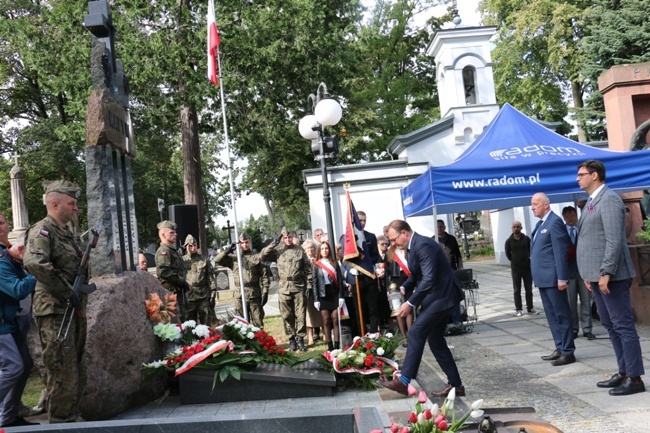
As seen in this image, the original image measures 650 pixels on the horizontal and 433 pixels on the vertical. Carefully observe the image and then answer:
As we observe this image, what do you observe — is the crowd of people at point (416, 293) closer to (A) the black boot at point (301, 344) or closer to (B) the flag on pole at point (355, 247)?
(B) the flag on pole at point (355, 247)

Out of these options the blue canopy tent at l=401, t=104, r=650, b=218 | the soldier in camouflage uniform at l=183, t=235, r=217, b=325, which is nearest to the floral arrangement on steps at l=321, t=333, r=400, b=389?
the blue canopy tent at l=401, t=104, r=650, b=218

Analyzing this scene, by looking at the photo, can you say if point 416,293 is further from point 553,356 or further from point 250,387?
point 553,356

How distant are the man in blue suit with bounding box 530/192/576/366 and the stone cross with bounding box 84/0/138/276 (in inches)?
196

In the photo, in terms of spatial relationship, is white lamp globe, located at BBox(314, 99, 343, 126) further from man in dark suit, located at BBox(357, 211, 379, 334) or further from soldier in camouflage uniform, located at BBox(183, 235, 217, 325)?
soldier in camouflage uniform, located at BBox(183, 235, 217, 325)

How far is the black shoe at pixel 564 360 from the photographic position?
22.5ft

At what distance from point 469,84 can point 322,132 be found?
20559 mm

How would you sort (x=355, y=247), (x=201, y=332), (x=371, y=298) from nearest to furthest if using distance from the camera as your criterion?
1. (x=201, y=332)
2. (x=355, y=247)
3. (x=371, y=298)

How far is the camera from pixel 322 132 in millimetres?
9172

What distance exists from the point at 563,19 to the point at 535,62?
4.34 m

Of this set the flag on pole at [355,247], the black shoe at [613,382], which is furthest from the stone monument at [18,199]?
the black shoe at [613,382]

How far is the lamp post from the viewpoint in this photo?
28.4 feet

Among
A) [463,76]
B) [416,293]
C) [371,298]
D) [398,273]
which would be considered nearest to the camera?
[416,293]

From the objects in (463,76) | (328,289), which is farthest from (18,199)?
(328,289)

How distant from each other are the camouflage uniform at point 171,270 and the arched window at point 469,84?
849 inches
